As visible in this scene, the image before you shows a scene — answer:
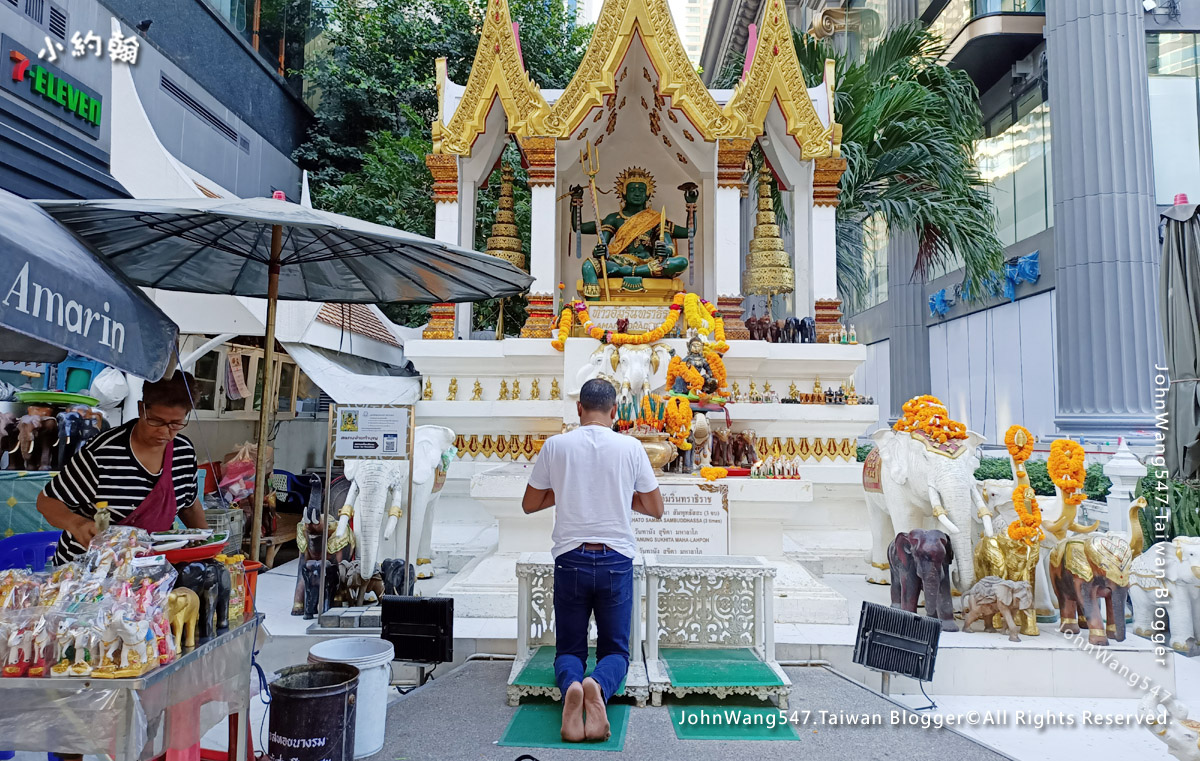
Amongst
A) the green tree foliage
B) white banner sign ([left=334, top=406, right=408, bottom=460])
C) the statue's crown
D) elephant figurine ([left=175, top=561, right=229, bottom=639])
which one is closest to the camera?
elephant figurine ([left=175, top=561, right=229, bottom=639])

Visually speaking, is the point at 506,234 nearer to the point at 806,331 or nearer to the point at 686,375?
the point at 806,331

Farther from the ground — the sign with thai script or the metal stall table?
the sign with thai script

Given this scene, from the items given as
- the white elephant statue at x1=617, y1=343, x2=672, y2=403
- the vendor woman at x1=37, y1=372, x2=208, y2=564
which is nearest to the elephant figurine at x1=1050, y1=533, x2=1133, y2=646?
the white elephant statue at x1=617, y1=343, x2=672, y2=403

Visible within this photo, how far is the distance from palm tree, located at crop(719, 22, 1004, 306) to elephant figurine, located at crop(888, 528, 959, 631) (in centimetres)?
864

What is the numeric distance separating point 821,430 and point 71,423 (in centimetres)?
816

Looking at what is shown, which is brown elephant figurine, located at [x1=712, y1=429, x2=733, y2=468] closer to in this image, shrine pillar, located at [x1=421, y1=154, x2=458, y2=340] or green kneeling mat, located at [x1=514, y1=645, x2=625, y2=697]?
green kneeling mat, located at [x1=514, y1=645, x2=625, y2=697]

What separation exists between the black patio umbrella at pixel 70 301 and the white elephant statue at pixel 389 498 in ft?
8.99

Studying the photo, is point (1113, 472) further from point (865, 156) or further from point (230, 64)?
point (230, 64)

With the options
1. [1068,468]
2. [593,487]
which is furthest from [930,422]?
[593,487]

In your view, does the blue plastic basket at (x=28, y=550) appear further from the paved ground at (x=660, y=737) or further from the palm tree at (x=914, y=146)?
the palm tree at (x=914, y=146)

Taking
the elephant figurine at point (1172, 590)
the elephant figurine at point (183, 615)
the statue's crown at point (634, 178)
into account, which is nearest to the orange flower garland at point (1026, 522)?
the elephant figurine at point (1172, 590)

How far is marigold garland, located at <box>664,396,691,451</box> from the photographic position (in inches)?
251

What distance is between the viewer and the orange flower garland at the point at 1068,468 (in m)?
4.95

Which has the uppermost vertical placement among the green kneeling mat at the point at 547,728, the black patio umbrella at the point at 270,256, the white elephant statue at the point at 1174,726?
the black patio umbrella at the point at 270,256
